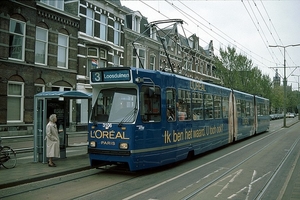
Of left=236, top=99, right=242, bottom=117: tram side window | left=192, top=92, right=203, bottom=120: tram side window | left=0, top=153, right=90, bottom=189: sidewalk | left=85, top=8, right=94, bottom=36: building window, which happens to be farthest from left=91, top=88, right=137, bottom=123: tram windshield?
left=85, top=8, right=94, bottom=36: building window

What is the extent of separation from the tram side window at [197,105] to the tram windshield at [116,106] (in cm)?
366

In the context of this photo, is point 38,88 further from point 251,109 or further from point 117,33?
point 251,109

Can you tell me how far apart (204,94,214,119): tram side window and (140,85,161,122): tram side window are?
4.26 m

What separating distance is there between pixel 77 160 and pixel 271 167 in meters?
6.79

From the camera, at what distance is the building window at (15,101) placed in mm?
19625

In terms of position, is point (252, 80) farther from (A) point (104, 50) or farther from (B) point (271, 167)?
(B) point (271, 167)

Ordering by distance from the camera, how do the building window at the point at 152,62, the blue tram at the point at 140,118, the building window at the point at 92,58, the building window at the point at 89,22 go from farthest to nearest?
the building window at the point at 152,62
the building window at the point at 92,58
the building window at the point at 89,22
the blue tram at the point at 140,118

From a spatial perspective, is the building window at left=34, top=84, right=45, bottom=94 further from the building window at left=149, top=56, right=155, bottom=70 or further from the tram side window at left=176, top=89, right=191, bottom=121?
the building window at left=149, top=56, right=155, bottom=70

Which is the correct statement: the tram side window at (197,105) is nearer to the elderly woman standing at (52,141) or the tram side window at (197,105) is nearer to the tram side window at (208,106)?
the tram side window at (208,106)

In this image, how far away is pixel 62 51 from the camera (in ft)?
78.7

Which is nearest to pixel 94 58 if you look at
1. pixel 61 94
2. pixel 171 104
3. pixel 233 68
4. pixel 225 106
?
pixel 225 106

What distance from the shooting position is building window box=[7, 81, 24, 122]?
19.6m

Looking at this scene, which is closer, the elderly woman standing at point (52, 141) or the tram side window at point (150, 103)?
the tram side window at point (150, 103)

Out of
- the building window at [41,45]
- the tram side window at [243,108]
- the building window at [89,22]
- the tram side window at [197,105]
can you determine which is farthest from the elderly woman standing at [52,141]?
the building window at [89,22]
